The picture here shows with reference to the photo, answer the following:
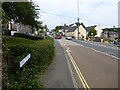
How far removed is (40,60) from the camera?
Result: 13.0 metres

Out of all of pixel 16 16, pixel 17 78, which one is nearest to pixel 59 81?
pixel 17 78

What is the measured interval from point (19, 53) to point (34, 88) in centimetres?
273

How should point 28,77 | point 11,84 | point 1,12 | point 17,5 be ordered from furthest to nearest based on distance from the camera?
1. point 17,5
2. point 28,77
3. point 11,84
4. point 1,12

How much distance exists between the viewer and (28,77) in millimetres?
10297

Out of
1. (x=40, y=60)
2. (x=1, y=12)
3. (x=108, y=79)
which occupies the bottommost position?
(x=108, y=79)

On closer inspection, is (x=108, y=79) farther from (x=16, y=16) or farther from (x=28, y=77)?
(x=16, y=16)

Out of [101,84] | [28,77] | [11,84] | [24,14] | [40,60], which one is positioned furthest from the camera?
[24,14]

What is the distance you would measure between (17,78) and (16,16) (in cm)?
1924

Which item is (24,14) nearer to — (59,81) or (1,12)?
(59,81)

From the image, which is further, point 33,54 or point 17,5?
point 17,5

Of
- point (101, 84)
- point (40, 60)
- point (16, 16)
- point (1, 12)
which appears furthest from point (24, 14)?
point (1, 12)

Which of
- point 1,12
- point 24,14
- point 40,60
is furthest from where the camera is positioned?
point 24,14

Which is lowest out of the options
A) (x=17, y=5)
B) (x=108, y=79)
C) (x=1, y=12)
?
(x=108, y=79)

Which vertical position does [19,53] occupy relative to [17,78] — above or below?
above
